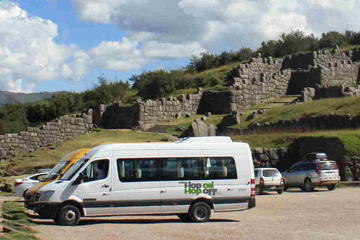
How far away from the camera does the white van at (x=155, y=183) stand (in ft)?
60.4

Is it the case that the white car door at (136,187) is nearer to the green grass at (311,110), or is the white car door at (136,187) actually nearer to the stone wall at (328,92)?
the green grass at (311,110)

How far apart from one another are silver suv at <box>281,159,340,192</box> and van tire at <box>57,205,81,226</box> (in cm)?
1545

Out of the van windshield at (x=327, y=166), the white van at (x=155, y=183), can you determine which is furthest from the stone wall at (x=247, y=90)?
the white van at (x=155, y=183)

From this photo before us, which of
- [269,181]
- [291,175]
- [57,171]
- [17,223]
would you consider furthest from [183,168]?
[291,175]

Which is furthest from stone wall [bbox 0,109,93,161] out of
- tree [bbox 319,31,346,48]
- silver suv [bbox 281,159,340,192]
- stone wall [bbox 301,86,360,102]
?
tree [bbox 319,31,346,48]

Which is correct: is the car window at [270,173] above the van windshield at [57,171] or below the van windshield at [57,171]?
below

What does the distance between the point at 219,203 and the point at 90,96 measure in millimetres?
45815

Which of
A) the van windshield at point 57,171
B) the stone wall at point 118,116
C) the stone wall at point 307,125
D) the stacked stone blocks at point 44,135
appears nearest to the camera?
the van windshield at point 57,171

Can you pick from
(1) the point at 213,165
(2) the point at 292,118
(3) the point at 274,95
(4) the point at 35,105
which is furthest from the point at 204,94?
(1) the point at 213,165

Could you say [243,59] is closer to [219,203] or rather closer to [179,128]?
[179,128]

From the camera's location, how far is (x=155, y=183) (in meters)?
18.9

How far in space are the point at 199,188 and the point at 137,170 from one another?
1.84m

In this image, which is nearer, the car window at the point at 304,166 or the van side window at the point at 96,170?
the van side window at the point at 96,170

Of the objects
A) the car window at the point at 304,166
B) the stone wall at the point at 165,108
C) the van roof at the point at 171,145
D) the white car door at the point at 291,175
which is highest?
the stone wall at the point at 165,108
